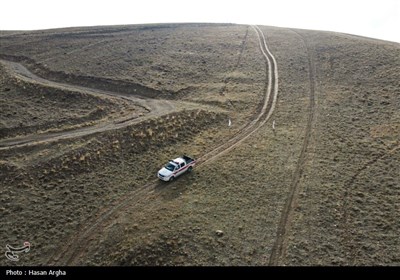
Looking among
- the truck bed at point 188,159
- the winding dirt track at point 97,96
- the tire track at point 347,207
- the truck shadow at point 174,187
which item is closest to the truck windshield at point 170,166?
the truck shadow at point 174,187

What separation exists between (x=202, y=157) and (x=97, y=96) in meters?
20.7

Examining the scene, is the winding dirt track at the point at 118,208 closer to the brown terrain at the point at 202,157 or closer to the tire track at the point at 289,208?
the brown terrain at the point at 202,157

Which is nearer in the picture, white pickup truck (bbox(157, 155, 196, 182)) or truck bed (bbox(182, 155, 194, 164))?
white pickup truck (bbox(157, 155, 196, 182))

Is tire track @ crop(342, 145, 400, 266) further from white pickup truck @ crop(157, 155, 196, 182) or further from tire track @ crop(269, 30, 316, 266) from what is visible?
white pickup truck @ crop(157, 155, 196, 182)

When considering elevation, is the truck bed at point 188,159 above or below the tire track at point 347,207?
above

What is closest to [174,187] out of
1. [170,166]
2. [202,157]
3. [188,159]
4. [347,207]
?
[170,166]

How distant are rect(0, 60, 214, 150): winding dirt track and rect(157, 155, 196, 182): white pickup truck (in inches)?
404

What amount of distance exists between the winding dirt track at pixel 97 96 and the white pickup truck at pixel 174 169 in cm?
1026

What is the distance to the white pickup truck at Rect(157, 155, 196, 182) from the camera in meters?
33.8

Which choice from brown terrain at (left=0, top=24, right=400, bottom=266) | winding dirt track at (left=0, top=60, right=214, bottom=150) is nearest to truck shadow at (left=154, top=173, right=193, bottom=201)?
brown terrain at (left=0, top=24, right=400, bottom=266)

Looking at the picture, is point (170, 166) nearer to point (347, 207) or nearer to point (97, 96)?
point (347, 207)

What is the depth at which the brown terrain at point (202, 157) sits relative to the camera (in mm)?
26891

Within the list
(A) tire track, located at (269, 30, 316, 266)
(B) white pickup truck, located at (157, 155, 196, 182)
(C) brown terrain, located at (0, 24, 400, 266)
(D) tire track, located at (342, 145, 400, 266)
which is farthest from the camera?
(B) white pickup truck, located at (157, 155, 196, 182)
